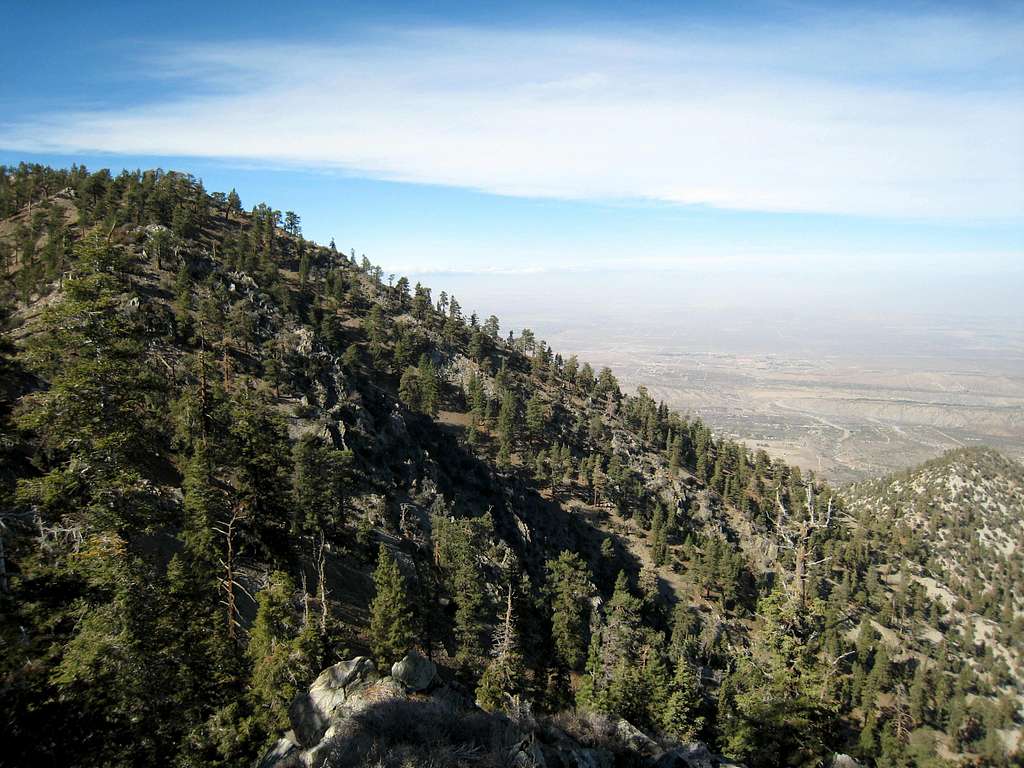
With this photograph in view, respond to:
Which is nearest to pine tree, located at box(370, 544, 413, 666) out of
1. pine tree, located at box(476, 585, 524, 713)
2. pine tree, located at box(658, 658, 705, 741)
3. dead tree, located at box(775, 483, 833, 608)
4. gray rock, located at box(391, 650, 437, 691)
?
pine tree, located at box(476, 585, 524, 713)

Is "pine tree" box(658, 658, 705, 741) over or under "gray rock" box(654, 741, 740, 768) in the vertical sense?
under

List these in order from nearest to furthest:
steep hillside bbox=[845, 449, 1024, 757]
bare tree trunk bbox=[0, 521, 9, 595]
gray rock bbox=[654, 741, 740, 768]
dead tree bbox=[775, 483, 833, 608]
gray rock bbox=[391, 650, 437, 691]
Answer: bare tree trunk bbox=[0, 521, 9, 595], gray rock bbox=[654, 741, 740, 768], gray rock bbox=[391, 650, 437, 691], dead tree bbox=[775, 483, 833, 608], steep hillside bbox=[845, 449, 1024, 757]

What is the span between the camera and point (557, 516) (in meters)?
87.5

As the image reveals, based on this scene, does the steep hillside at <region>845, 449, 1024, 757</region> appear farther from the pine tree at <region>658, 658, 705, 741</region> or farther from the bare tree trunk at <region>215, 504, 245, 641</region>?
the bare tree trunk at <region>215, 504, 245, 641</region>

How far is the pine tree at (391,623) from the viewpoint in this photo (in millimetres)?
31469

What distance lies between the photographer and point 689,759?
17984 mm

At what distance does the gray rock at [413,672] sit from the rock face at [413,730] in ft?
0.11

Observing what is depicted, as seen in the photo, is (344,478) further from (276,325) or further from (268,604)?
(276,325)

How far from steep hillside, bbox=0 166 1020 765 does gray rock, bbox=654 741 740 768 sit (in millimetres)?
774

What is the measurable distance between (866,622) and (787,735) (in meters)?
92.1

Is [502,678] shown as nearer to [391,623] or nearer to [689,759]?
[391,623]

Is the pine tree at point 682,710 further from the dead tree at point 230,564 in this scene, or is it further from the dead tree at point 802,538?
the dead tree at point 230,564

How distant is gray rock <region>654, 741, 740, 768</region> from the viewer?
57.1ft

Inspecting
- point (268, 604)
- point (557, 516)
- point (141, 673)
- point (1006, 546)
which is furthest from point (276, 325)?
point (1006, 546)
